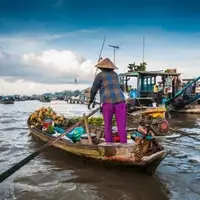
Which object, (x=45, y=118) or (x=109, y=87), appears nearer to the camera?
(x=109, y=87)

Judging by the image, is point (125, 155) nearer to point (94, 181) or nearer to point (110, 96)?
point (94, 181)

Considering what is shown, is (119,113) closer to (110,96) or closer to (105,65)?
(110,96)

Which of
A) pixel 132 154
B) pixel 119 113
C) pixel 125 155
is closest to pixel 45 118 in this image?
pixel 119 113

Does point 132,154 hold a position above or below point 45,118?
below

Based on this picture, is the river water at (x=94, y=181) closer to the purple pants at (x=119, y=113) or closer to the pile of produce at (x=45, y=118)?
the purple pants at (x=119, y=113)

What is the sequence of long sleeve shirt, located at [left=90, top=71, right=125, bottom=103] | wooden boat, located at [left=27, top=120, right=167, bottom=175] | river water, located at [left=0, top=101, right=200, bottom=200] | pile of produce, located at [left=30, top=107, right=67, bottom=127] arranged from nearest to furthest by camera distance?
river water, located at [left=0, top=101, right=200, bottom=200], wooden boat, located at [left=27, top=120, right=167, bottom=175], long sleeve shirt, located at [left=90, top=71, right=125, bottom=103], pile of produce, located at [left=30, top=107, right=67, bottom=127]

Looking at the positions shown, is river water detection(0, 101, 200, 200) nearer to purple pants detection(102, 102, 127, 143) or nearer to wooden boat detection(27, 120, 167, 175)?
wooden boat detection(27, 120, 167, 175)

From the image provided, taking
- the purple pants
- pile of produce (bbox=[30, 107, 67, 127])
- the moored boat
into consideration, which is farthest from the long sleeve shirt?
pile of produce (bbox=[30, 107, 67, 127])

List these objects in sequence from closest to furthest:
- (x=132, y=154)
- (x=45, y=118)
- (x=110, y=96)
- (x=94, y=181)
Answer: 1. (x=132, y=154)
2. (x=94, y=181)
3. (x=110, y=96)
4. (x=45, y=118)

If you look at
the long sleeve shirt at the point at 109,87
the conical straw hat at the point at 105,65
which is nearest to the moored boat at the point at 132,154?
the long sleeve shirt at the point at 109,87

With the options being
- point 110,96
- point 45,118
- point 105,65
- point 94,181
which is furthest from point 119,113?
point 45,118

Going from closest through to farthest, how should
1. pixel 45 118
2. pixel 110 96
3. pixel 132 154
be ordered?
pixel 132 154 < pixel 110 96 < pixel 45 118

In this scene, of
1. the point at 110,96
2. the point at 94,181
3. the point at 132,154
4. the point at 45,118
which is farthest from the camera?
the point at 45,118

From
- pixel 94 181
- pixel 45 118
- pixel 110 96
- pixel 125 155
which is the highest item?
pixel 110 96
